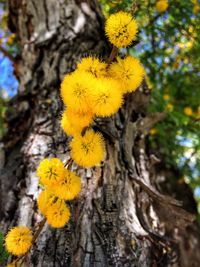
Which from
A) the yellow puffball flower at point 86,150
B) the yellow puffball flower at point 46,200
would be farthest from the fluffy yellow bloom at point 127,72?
the yellow puffball flower at point 46,200

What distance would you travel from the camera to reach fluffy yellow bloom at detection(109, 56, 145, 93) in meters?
1.58

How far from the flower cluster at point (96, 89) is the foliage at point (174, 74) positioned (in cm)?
121

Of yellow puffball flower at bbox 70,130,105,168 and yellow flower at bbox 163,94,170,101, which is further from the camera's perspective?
yellow flower at bbox 163,94,170,101

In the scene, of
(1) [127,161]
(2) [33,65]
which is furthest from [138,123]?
(2) [33,65]

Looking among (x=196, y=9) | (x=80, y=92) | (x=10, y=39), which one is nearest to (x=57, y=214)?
(x=80, y=92)

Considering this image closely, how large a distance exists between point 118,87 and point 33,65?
1.71 meters

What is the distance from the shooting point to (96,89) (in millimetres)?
1432

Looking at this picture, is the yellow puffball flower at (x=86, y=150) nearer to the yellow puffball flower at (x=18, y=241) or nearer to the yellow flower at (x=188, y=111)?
the yellow puffball flower at (x=18, y=241)

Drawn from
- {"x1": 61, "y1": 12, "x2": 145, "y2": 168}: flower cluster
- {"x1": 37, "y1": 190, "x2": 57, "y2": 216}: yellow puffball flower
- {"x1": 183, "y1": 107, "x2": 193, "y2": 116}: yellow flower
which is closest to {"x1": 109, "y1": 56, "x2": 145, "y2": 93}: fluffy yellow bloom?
{"x1": 61, "y1": 12, "x2": 145, "y2": 168}: flower cluster

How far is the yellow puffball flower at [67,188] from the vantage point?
1644 mm

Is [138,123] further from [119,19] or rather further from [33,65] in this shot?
[119,19]

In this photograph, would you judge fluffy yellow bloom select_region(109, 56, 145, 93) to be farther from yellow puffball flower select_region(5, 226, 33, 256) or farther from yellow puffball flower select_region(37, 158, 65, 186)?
yellow puffball flower select_region(5, 226, 33, 256)

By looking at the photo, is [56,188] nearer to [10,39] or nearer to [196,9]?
[196,9]

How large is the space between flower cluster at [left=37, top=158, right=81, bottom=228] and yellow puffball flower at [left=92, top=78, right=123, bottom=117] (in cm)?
33
